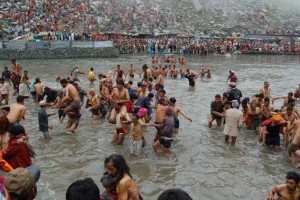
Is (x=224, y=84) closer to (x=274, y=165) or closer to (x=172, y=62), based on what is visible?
(x=172, y=62)

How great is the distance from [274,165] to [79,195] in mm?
6051

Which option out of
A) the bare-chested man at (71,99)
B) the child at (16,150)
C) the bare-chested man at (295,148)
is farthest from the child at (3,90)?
the bare-chested man at (295,148)

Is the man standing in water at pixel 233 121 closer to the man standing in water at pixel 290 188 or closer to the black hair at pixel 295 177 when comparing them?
the man standing in water at pixel 290 188

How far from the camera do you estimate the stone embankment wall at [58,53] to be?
28.3 m

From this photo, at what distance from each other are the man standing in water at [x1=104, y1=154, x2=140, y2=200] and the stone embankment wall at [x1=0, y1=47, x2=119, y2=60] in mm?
25799

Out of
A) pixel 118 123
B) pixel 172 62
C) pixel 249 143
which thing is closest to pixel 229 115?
pixel 249 143

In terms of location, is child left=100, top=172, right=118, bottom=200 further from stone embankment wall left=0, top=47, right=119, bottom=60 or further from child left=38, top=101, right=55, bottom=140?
stone embankment wall left=0, top=47, right=119, bottom=60

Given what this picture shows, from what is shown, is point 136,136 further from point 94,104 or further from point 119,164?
point 119,164

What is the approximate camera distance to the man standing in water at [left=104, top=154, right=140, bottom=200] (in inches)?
173

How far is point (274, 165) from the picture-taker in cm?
822

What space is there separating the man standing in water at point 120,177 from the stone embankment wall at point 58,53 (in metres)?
25.8

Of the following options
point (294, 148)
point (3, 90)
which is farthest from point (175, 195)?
point (3, 90)

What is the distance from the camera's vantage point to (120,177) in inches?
175

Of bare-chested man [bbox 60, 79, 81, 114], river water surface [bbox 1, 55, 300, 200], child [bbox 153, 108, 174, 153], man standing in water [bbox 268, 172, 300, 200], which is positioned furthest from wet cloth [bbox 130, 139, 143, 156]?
man standing in water [bbox 268, 172, 300, 200]
